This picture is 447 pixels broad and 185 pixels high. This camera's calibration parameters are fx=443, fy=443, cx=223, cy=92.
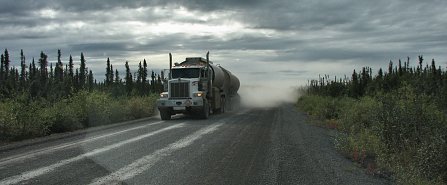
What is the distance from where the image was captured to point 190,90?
22.9m

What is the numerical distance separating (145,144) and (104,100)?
11242 millimetres

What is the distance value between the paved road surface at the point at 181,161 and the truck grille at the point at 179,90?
9180 millimetres

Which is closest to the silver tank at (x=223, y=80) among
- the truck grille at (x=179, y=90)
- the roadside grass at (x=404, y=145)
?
the truck grille at (x=179, y=90)

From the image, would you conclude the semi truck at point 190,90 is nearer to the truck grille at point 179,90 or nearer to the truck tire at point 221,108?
the truck grille at point 179,90

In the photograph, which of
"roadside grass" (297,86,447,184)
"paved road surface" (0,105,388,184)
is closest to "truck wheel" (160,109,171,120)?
"paved road surface" (0,105,388,184)

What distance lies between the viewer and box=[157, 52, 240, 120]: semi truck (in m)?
22.6

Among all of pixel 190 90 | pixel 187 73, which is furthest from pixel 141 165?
pixel 187 73

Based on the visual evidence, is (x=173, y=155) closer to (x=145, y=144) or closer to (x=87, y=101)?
(x=145, y=144)

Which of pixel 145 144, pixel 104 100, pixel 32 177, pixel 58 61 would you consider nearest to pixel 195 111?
pixel 104 100

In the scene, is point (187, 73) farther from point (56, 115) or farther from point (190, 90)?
point (56, 115)

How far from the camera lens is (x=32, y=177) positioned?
24.6 ft

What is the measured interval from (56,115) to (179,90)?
305 inches

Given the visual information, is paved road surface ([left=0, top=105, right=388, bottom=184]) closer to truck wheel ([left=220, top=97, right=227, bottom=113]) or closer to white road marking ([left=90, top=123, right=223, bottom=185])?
white road marking ([left=90, top=123, right=223, bottom=185])

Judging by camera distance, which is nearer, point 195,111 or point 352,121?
point 352,121
